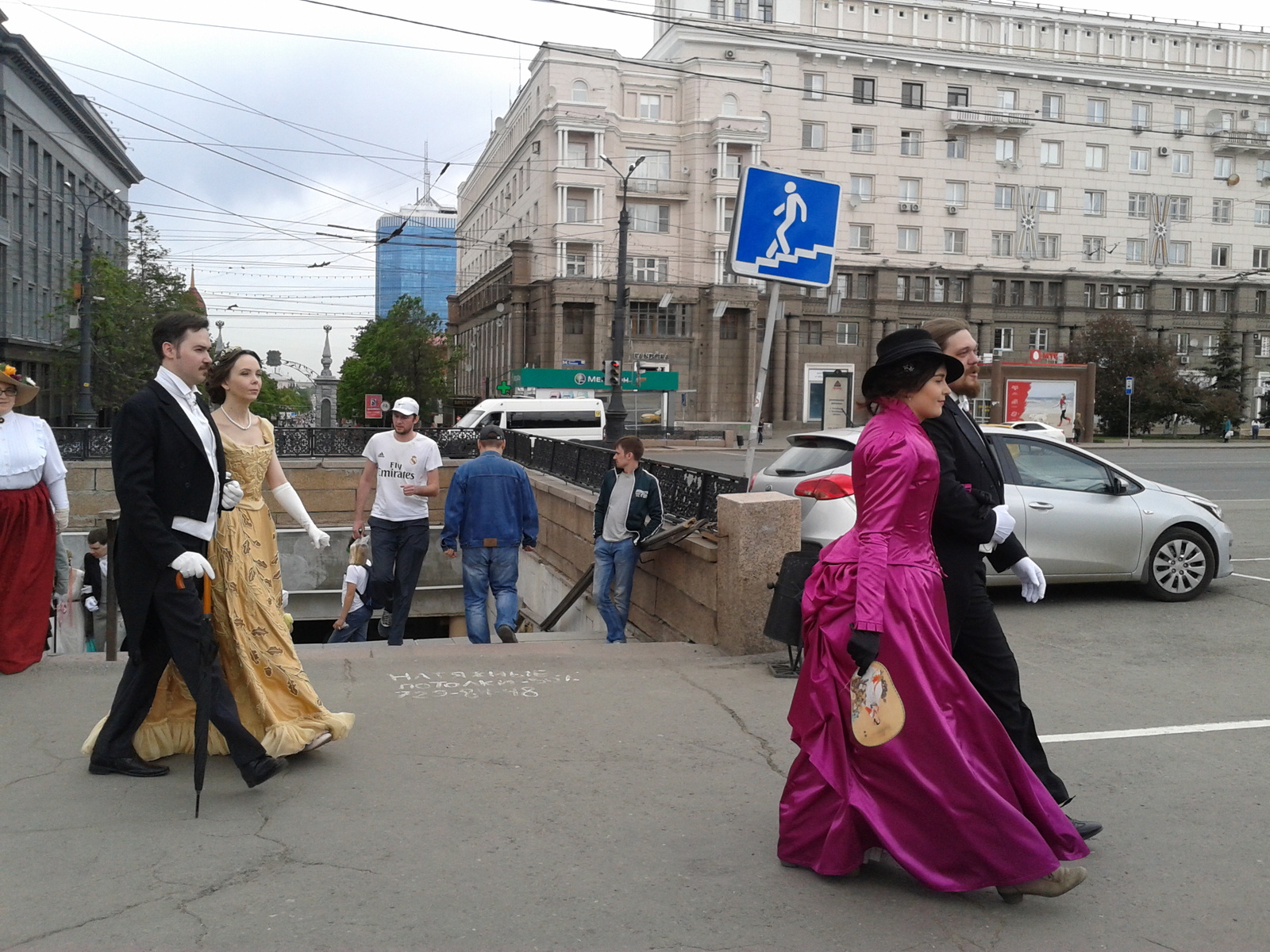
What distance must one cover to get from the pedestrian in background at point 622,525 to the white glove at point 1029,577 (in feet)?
14.8

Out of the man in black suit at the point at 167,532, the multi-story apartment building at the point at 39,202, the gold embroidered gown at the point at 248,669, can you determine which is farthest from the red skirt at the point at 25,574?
the multi-story apartment building at the point at 39,202

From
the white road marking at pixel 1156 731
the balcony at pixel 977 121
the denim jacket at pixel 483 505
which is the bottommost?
the white road marking at pixel 1156 731

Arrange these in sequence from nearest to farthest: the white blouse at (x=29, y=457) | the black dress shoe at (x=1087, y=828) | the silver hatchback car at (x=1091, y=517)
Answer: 1. the black dress shoe at (x=1087, y=828)
2. the white blouse at (x=29, y=457)
3. the silver hatchback car at (x=1091, y=517)

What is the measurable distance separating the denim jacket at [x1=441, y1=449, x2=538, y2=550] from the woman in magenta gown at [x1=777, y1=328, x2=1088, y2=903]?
5.61 metres

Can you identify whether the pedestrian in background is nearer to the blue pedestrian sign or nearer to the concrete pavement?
the blue pedestrian sign

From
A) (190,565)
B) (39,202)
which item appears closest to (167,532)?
(190,565)

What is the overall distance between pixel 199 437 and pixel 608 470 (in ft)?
17.0

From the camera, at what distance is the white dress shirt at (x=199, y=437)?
4582 millimetres

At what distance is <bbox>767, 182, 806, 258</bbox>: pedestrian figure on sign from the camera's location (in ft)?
25.3

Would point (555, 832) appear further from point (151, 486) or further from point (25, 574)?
point (25, 574)

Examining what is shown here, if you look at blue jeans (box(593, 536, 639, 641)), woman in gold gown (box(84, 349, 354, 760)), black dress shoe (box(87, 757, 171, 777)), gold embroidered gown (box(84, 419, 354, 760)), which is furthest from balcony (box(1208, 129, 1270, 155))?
black dress shoe (box(87, 757, 171, 777))

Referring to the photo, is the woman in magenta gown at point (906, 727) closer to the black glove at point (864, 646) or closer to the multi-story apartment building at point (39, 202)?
the black glove at point (864, 646)

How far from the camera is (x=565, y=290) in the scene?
190ft

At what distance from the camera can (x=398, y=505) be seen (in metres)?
8.95
